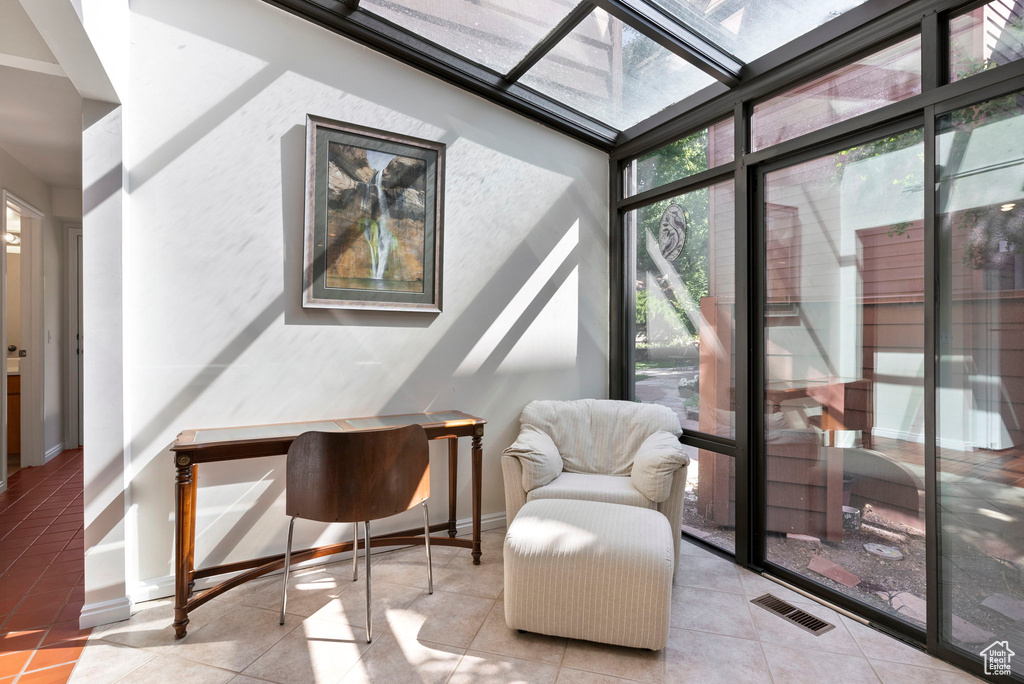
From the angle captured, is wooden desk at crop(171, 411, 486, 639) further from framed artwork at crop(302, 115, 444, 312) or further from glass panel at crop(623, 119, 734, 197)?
glass panel at crop(623, 119, 734, 197)

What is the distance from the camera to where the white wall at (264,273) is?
236cm

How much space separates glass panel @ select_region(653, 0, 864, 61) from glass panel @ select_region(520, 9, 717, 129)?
0.78 feet

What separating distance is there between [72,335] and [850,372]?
20.8ft

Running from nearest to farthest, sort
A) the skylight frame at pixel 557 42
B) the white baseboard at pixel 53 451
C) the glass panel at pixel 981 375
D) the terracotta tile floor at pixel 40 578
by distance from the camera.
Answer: the glass panel at pixel 981 375 → the terracotta tile floor at pixel 40 578 → the skylight frame at pixel 557 42 → the white baseboard at pixel 53 451

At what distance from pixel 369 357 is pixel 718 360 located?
2027 millimetres

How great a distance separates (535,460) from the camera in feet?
9.06

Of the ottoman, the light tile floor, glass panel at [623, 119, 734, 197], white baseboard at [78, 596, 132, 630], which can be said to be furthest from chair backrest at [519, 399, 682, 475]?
white baseboard at [78, 596, 132, 630]

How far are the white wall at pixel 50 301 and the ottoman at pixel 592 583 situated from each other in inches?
186

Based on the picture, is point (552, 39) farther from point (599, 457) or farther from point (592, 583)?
point (592, 583)

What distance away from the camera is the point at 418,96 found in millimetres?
3033

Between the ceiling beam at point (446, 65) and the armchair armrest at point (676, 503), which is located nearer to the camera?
the armchair armrest at point (676, 503)

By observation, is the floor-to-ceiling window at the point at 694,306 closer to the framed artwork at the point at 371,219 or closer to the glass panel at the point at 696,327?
the glass panel at the point at 696,327

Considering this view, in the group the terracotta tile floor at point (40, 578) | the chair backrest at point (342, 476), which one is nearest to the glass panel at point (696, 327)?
the chair backrest at point (342, 476)

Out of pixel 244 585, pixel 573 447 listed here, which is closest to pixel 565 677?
pixel 573 447
